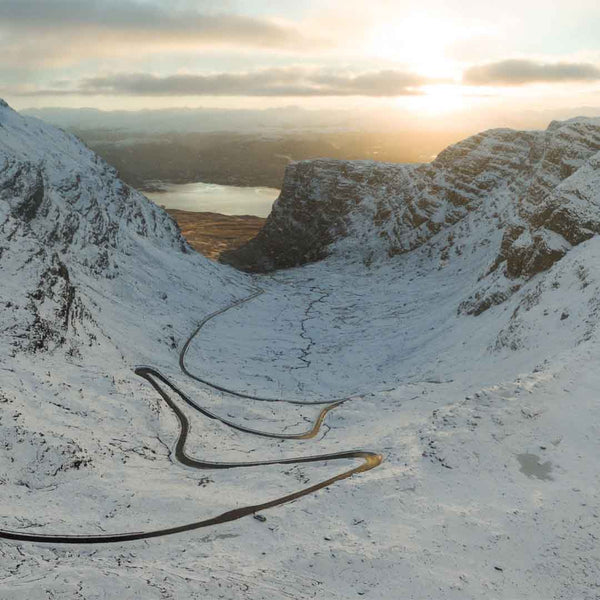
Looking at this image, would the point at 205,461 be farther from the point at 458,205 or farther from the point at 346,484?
the point at 458,205

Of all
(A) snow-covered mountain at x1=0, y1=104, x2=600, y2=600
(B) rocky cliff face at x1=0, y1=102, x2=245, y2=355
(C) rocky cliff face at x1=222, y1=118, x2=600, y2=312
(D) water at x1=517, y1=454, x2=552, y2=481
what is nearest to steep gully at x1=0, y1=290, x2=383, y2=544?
(A) snow-covered mountain at x1=0, y1=104, x2=600, y2=600

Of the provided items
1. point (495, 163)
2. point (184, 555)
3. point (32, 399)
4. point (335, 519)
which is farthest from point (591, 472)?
point (495, 163)

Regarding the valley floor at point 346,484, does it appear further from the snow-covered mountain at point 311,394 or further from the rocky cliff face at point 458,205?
the rocky cliff face at point 458,205

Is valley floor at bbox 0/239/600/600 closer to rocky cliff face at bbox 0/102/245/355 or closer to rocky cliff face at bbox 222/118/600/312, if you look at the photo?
rocky cliff face at bbox 0/102/245/355

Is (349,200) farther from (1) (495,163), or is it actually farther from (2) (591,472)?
(2) (591,472)

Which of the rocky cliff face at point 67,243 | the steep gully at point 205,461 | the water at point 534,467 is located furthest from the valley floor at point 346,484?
the rocky cliff face at point 67,243

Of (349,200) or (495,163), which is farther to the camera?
(349,200)
